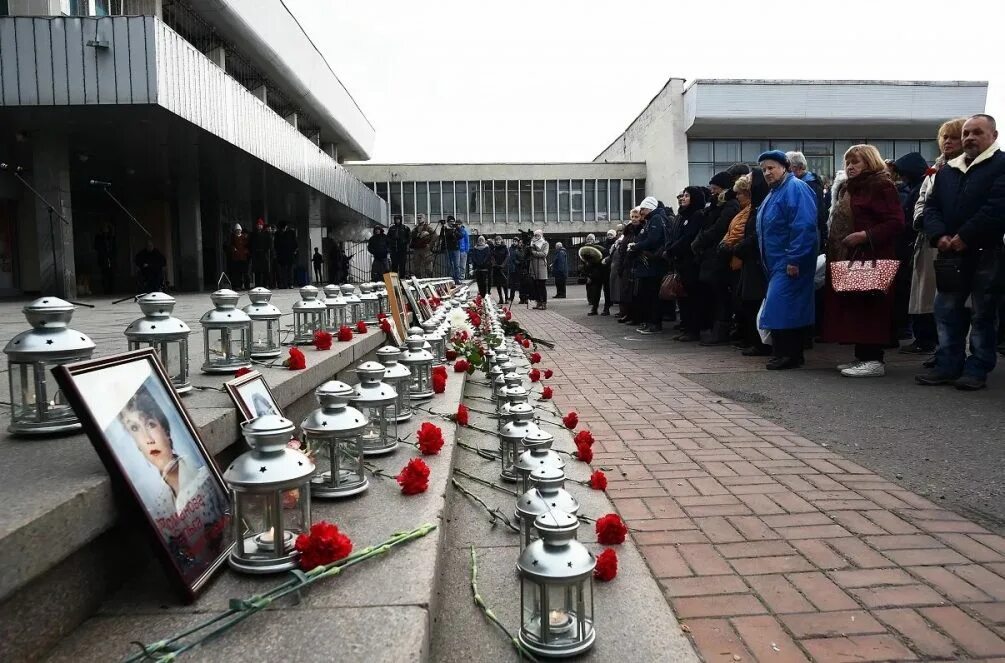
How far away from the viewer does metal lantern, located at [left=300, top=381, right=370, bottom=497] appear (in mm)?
2270

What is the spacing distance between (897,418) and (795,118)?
120ft

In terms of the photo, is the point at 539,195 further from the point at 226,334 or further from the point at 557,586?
the point at 557,586

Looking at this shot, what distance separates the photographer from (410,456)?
2996 millimetres

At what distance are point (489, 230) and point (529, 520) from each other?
43409mm

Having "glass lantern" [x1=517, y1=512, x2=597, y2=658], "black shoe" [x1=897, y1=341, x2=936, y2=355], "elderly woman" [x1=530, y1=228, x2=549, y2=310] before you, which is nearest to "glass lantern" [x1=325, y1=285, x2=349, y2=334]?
"glass lantern" [x1=517, y1=512, x2=597, y2=658]

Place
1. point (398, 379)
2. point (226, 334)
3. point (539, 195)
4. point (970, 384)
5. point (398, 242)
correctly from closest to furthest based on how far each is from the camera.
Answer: point (226, 334) < point (398, 379) < point (970, 384) < point (398, 242) < point (539, 195)

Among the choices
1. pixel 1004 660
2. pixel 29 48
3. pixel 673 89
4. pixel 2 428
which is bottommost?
pixel 1004 660

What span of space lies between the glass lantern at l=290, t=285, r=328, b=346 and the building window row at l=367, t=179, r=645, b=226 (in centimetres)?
4054

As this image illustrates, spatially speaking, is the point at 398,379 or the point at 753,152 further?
the point at 753,152

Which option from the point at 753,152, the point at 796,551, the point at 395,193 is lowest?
the point at 796,551

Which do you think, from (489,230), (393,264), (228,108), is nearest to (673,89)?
→ (489,230)

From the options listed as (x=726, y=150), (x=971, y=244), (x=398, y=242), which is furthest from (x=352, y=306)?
(x=726, y=150)

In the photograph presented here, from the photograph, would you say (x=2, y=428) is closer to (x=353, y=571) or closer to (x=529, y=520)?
(x=353, y=571)

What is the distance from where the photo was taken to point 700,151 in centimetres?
3878
